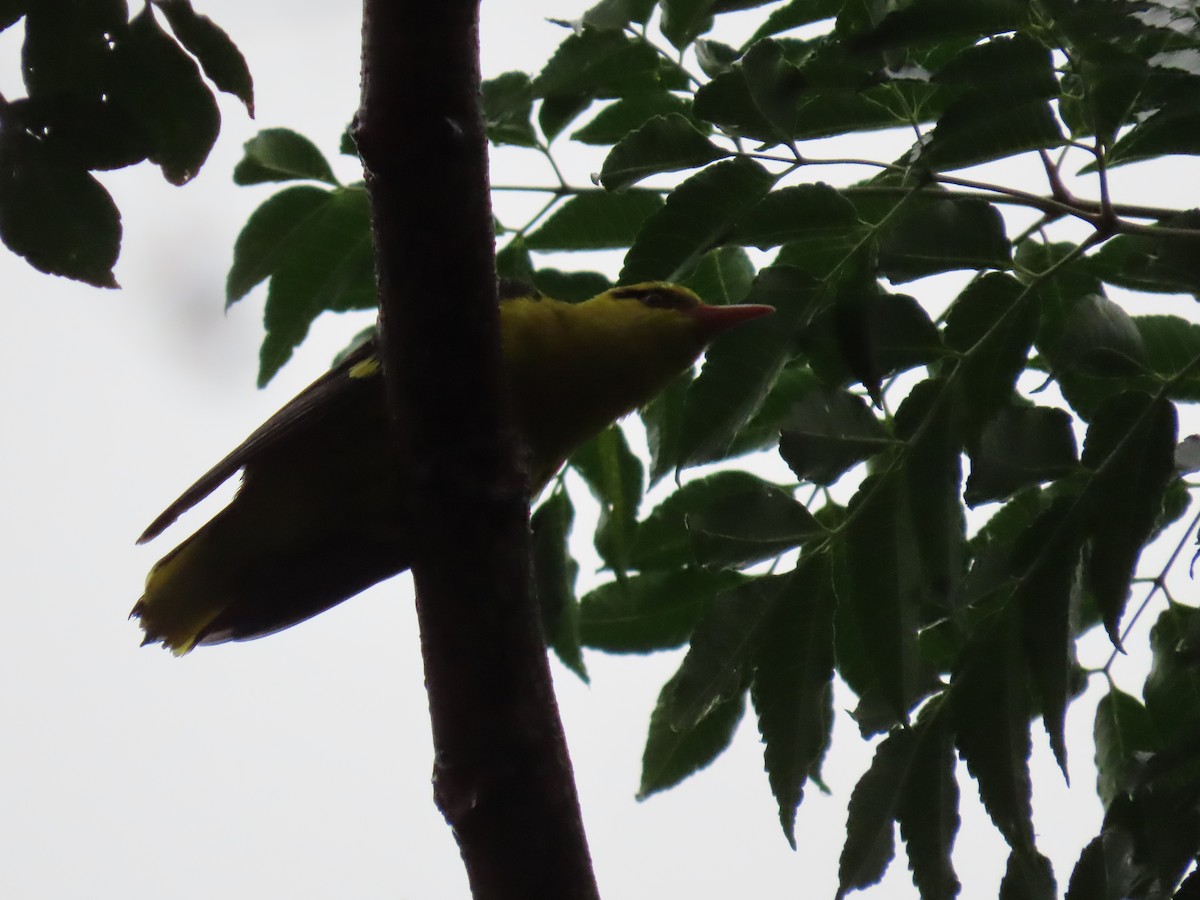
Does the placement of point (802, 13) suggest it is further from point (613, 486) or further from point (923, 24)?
point (613, 486)

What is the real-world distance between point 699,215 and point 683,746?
107cm

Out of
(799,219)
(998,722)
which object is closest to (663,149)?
(799,219)

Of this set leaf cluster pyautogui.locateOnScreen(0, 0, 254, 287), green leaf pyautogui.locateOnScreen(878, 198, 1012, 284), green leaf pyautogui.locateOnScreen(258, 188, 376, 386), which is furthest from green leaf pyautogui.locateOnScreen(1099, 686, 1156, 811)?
leaf cluster pyautogui.locateOnScreen(0, 0, 254, 287)

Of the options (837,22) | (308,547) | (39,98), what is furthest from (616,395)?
(39,98)

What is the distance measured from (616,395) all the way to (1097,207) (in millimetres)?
1276

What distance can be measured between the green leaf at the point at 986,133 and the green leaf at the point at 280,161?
130cm

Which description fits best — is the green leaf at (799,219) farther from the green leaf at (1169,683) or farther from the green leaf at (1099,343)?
the green leaf at (1169,683)

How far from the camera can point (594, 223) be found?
102 inches

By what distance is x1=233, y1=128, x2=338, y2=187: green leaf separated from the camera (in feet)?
8.70

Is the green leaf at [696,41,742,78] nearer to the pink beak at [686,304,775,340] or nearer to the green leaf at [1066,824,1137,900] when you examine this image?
the pink beak at [686,304,775,340]

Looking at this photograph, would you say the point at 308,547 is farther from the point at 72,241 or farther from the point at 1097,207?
the point at 1097,207

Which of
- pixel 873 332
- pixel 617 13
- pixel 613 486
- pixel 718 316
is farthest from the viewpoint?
pixel 718 316

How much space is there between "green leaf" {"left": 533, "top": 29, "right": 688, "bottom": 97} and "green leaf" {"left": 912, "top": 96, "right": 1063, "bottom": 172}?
613mm

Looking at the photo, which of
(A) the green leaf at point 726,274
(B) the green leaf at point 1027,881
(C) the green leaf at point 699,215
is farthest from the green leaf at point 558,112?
(B) the green leaf at point 1027,881
